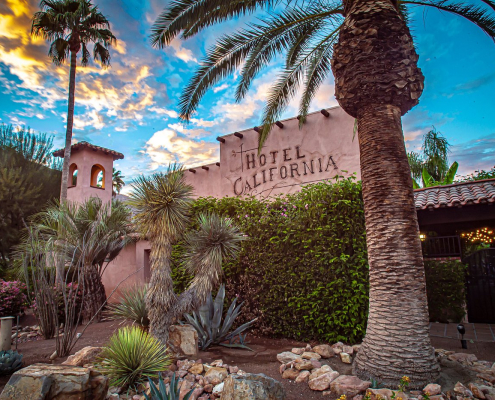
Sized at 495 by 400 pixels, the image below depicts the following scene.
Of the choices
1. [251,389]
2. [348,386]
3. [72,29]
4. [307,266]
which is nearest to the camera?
[251,389]

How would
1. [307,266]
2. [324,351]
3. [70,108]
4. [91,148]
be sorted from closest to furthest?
1. [324,351]
2. [307,266]
3. [70,108]
4. [91,148]

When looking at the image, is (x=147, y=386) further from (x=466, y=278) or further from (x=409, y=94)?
(x=466, y=278)

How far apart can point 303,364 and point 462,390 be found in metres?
1.92

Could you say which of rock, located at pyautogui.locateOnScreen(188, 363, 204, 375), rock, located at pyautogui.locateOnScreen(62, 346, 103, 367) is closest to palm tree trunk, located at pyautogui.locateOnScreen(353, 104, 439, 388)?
rock, located at pyautogui.locateOnScreen(188, 363, 204, 375)

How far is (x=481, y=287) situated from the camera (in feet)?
30.1

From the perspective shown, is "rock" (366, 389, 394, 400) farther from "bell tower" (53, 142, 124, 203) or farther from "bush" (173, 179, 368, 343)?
"bell tower" (53, 142, 124, 203)

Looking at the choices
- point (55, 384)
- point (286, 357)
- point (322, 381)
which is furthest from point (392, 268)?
point (55, 384)

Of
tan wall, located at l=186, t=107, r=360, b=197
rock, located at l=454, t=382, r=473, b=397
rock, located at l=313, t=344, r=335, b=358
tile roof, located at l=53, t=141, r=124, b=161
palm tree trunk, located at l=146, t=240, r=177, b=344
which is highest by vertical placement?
tile roof, located at l=53, t=141, r=124, b=161

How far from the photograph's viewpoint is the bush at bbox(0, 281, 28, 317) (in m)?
10.7

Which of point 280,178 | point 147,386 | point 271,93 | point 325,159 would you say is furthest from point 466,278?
point 147,386

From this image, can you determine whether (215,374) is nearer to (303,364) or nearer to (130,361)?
(130,361)

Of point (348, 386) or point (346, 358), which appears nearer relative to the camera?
point (348, 386)

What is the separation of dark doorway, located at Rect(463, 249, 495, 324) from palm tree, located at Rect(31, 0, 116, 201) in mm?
15834

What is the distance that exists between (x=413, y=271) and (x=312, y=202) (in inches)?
106
